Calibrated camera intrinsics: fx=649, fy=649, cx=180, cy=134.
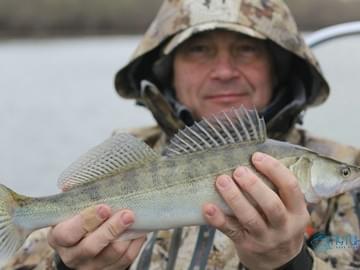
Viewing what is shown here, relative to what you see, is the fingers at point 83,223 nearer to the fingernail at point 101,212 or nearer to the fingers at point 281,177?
the fingernail at point 101,212

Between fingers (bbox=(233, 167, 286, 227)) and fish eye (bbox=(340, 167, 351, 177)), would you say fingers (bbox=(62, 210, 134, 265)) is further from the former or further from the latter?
fish eye (bbox=(340, 167, 351, 177))

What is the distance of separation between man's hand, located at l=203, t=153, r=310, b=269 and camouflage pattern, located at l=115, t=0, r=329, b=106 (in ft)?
Answer: 4.28

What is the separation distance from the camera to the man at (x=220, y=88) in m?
3.11

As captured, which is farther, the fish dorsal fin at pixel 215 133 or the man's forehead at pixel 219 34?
the man's forehead at pixel 219 34

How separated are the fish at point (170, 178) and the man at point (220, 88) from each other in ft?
0.59

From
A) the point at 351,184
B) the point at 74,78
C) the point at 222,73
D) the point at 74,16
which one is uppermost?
the point at 222,73

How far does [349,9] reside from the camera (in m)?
21.0

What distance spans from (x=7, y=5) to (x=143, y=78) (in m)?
29.6

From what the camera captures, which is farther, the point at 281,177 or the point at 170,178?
the point at 170,178

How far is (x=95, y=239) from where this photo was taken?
243 cm

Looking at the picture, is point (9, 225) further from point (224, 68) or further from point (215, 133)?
point (224, 68)

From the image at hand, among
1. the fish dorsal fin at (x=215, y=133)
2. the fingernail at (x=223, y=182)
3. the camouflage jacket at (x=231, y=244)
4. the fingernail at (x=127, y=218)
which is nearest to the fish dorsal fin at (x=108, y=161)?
the fish dorsal fin at (x=215, y=133)

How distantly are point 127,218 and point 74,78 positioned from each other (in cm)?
1807

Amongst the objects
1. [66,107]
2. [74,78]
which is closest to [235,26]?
[66,107]
